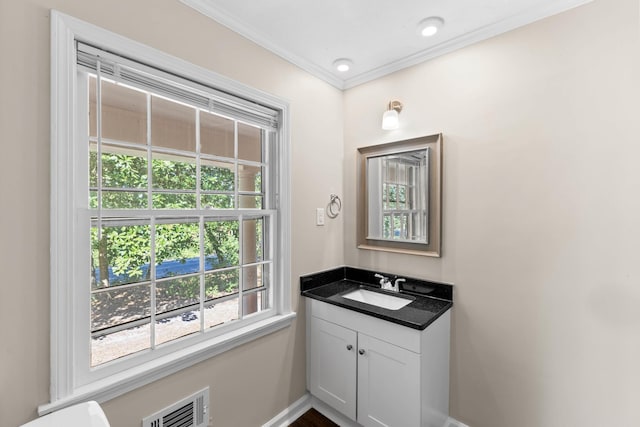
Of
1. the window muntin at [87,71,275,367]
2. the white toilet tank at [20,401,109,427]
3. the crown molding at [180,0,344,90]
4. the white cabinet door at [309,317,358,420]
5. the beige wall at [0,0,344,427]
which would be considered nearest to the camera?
the white toilet tank at [20,401,109,427]

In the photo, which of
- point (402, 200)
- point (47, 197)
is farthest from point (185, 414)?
point (402, 200)

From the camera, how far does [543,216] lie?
1556mm

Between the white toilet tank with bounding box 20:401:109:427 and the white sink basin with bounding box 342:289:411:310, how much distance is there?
4.66ft

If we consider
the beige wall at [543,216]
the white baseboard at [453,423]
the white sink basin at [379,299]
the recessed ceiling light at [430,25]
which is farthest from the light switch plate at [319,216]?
the white baseboard at [453,423]

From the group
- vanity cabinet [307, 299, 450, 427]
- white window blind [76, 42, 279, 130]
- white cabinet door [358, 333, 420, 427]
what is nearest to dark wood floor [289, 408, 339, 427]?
vanity cabinet [307, 299, 450, 427]

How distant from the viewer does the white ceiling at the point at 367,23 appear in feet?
4.97

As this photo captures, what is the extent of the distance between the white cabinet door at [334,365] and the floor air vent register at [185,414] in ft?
2.49

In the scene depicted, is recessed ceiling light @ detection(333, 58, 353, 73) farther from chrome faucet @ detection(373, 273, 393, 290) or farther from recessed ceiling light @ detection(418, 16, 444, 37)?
chrome faucet @ detection(373, 273, 393, 290)

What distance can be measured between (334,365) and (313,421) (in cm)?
44

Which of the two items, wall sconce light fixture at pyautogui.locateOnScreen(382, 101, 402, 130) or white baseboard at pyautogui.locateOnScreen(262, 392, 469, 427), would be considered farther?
wall sconce light fixture at pyautogui.locateOnScreen(382, 101, 402, 130)

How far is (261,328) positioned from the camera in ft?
5.81

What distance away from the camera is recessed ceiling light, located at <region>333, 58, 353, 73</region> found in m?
2.05

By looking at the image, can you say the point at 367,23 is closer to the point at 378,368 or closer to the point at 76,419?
the point at 378,368

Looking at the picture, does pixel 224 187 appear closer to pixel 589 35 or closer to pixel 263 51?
pixel 263 51
